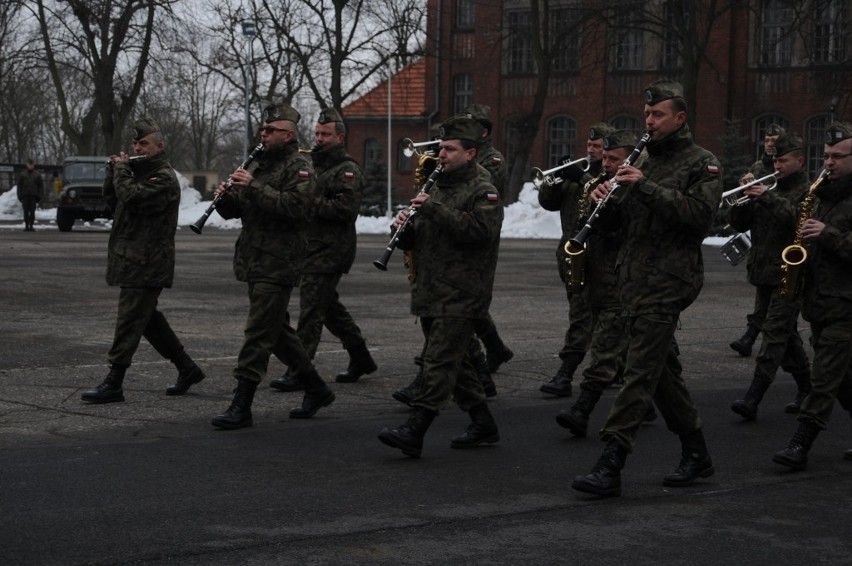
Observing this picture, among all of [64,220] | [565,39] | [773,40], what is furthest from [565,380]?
[773,40]

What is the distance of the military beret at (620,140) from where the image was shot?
8.54 meters

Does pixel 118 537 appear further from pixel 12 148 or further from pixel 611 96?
pixel 12 148

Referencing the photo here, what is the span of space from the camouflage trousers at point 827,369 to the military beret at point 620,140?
166 centimetres

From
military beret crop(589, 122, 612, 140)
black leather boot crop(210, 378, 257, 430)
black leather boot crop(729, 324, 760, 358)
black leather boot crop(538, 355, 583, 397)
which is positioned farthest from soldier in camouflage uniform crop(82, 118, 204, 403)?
black leather boot crop(729, 324, 760, 358)

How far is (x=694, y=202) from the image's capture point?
681 cm

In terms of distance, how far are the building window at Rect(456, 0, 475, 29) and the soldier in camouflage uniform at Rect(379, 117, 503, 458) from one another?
48.8 metres

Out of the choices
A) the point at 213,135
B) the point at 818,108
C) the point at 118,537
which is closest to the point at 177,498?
the point at 118,537

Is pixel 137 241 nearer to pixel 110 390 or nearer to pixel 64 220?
pixel 110 390

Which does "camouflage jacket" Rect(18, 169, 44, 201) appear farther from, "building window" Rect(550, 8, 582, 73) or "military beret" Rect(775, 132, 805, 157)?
"military beret" Rect(775, 132, 805, 157)

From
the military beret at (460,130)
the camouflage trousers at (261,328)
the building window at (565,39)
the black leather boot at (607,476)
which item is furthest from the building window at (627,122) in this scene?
the black leather boot at (607,476)

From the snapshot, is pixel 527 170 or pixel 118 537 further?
pixel 527 170

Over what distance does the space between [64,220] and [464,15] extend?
76.3ft

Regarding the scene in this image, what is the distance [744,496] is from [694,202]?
144 cm

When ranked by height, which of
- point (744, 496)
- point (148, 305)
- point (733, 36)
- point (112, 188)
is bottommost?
point (744, 496)
